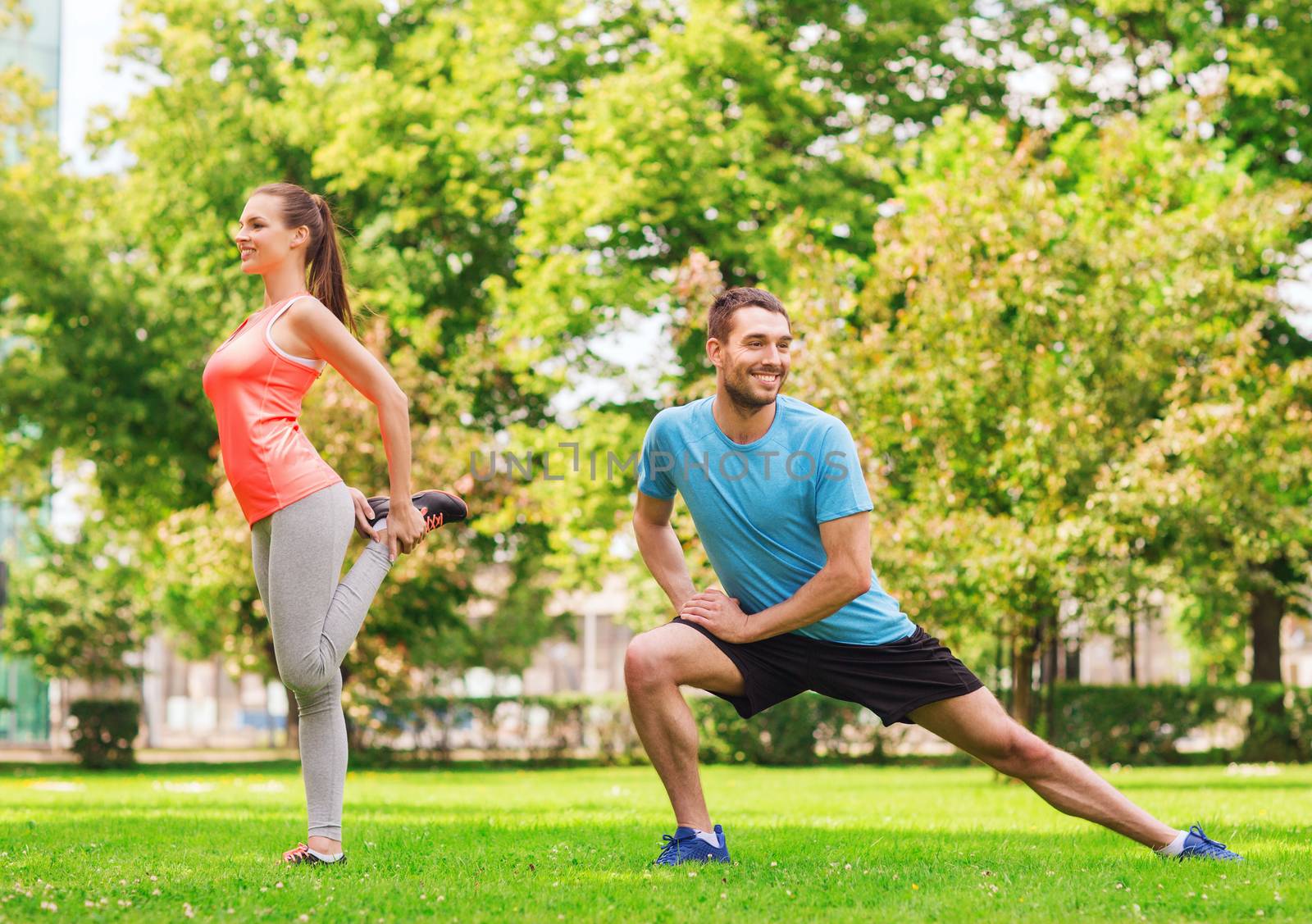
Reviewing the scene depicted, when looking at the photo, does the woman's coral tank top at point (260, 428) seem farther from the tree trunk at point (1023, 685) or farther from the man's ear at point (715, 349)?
the tree trunk at point (1023, 685)

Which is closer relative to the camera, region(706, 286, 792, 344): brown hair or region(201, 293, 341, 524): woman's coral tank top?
region(201, 293, 341, 524): woman's coral tank top

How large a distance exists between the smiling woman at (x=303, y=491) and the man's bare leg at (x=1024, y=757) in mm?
1933

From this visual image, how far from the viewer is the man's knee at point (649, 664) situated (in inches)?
190

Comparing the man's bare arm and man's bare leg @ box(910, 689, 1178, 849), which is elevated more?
the man's bare arm

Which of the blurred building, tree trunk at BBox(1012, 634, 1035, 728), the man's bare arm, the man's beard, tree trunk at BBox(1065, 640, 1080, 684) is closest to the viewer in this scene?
the man's beard

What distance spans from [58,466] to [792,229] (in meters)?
13.9

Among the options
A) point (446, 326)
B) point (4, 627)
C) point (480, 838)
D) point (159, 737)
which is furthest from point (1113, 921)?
point (159, 737)

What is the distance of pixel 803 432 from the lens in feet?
16.4

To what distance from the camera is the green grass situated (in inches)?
160

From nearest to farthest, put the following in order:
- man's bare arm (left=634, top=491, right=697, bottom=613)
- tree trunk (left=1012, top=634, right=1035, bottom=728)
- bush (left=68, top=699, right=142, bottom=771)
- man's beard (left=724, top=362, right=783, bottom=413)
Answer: man's beard (left=724, top=362, right=783, bottom=413)
man's bare arm (left=634, top=491, right=697, bottom=613)
tree trunk (left=1012, top=634, right=1035, bottom=728)
bush (left=68, top=699, right=142, bottom=771)

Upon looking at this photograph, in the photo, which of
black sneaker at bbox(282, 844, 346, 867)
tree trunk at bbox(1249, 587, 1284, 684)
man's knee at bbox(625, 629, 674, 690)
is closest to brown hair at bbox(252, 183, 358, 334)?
man's knee at bbox(625, 629, 674, 690)

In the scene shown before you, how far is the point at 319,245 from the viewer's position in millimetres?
5246

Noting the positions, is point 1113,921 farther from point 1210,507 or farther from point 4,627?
point 4,627

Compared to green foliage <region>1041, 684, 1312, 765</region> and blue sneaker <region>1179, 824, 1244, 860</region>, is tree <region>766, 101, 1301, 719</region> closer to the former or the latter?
green foliage <region>1041, 684, 1312, 765</region>
